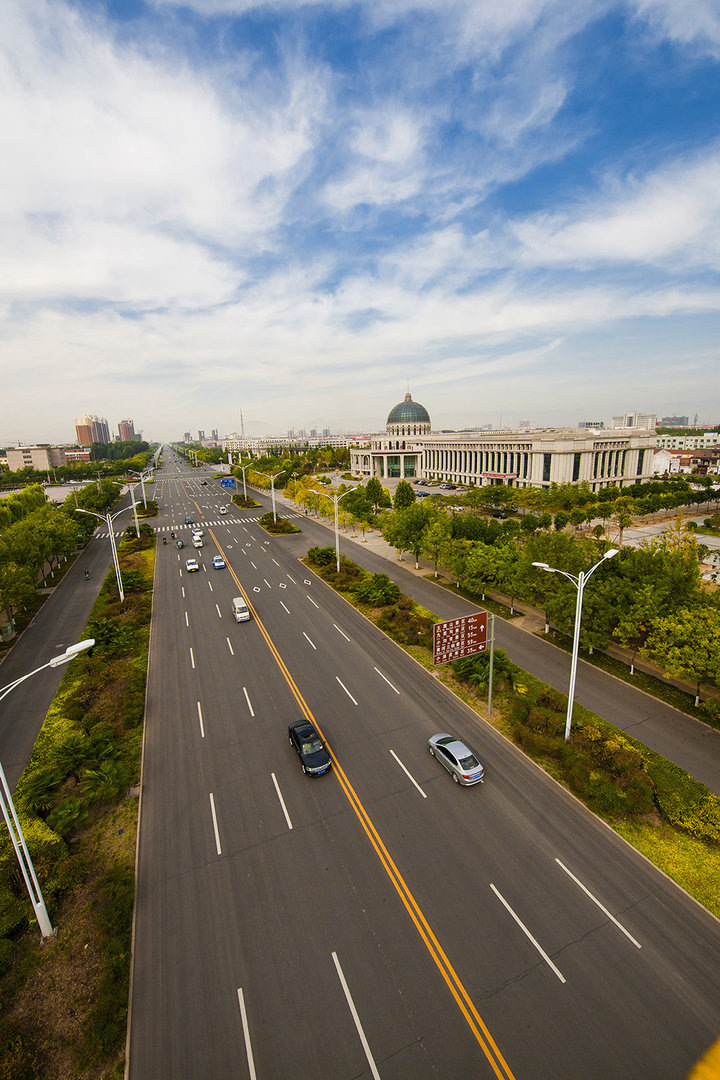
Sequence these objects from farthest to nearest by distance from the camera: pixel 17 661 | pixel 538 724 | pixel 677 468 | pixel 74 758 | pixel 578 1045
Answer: pixel 677 468
pixel 17 661
pixel 538 724
pixel 74 758
pixel 578 1045

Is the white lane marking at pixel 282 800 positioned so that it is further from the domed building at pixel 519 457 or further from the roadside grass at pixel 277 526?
the domed building at pixel 519 457

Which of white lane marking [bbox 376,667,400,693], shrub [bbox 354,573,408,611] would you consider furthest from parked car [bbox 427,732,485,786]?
shrub [bbox 354,573,408,611]

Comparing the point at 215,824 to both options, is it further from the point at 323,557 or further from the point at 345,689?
the point at 323,557

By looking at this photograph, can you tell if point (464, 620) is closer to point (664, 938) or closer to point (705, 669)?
point (705, 669)

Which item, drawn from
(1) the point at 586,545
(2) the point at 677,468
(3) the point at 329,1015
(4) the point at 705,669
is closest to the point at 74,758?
(3) the point at 329,1015

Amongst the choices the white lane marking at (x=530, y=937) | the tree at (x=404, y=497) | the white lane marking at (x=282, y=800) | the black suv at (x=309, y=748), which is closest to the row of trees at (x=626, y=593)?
the white lane marking at (x=530, y=937)

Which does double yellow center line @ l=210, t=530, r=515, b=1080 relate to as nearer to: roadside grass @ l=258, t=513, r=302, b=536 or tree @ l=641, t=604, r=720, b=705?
tree @ l=641, t=604, r=720, b=705
